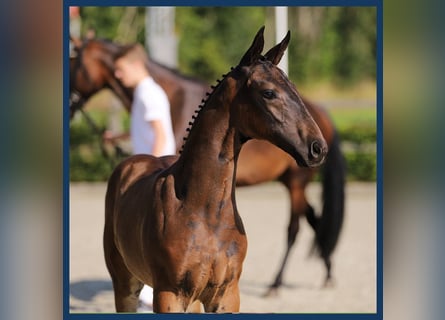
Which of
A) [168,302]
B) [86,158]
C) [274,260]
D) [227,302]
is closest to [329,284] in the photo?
[274,260]

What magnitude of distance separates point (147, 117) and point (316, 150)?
2.63 meters

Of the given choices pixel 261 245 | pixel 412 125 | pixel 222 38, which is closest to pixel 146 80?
pixel 412 125

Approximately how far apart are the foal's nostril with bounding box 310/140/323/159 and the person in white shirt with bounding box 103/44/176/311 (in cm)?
237

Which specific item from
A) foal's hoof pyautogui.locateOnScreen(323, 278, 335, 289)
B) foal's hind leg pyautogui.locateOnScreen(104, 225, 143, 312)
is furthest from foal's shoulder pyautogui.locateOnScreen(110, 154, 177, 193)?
foal's hoof pyautogui.locateOnScreen(323, 278, 335, 289)

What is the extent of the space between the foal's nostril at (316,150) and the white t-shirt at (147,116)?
7.95 feet

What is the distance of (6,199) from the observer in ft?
8.50

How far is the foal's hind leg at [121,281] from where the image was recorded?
13.9ft

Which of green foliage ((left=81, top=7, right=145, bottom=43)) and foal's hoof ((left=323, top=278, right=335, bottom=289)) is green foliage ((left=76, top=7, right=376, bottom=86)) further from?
foal's hoof ((left=323, top=278, right=335, bottom=289))

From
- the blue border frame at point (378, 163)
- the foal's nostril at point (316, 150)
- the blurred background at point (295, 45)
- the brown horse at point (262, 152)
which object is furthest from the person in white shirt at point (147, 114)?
the blurred background at point (295, 45)

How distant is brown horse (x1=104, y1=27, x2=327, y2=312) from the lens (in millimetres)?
3215

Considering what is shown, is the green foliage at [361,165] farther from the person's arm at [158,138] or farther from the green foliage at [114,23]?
the person's arm at [158,138]

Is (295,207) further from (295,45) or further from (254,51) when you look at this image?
(295,45)

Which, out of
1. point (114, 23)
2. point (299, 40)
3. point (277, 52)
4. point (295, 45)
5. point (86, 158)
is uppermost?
point (114, 23)

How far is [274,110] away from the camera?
3.17 m
